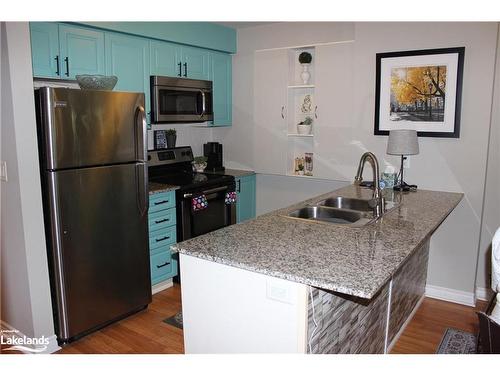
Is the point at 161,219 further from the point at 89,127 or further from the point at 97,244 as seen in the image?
the point at 89,127

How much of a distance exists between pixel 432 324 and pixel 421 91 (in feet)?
5.78

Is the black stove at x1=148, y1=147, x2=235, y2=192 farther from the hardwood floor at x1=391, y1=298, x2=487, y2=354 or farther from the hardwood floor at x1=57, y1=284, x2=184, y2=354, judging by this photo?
the hardwood floor at x1=391, y1=298, x2=487, y2=354

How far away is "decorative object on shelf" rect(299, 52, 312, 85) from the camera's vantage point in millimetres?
3973

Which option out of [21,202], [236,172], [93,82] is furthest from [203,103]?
[21,202]

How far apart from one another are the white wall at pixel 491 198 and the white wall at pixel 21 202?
10.2 ft

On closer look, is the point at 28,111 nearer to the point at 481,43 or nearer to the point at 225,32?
the point at 225,32

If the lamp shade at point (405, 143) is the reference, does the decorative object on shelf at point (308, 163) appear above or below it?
below

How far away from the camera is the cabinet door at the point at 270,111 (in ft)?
13.4

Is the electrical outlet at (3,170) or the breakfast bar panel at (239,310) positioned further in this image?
the electrical outlet at (3,170)

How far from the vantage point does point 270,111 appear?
13.8 feet

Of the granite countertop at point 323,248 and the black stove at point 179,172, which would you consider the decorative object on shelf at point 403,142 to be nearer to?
the granite countertop at point 323,248

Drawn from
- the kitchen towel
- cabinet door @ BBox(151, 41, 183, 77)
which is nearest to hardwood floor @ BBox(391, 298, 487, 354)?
the kitchen towel

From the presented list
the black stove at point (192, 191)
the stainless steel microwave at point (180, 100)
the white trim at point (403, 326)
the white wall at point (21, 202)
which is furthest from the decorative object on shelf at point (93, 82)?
the white trim at point (403, 326)

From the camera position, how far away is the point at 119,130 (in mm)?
2812
